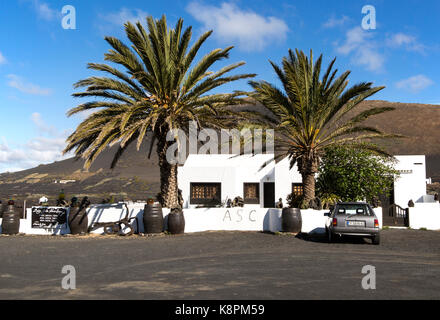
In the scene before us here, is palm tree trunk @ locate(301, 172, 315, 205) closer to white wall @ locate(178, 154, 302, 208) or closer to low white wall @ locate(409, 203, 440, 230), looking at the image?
low white wall @ locate(409, 203, 440, 230)

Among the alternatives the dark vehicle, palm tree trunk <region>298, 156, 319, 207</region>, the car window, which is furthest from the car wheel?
palm tree trunk <region>298, 156, 319, 207</region>

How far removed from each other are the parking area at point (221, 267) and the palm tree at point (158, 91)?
4.23 metres

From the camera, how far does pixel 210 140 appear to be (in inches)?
719

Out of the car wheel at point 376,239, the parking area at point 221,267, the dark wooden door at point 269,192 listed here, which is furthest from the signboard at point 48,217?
the dark wooden door at point 269,192

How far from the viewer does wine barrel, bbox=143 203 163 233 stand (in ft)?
49.1

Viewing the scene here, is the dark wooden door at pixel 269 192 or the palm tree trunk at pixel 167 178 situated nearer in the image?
the palm tree trunk at pixel 167 178

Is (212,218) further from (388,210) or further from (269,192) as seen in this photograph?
(388,210)

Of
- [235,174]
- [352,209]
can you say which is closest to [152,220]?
[352,209]

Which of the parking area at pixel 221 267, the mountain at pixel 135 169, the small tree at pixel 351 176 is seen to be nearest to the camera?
the parking area at pixel 221 267

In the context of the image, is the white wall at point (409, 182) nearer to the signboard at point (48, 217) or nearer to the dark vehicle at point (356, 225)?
the dark vehicle at point (356, 225)

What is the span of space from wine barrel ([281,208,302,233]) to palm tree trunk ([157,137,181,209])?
4.78 metres

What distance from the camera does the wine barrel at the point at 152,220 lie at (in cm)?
1495
